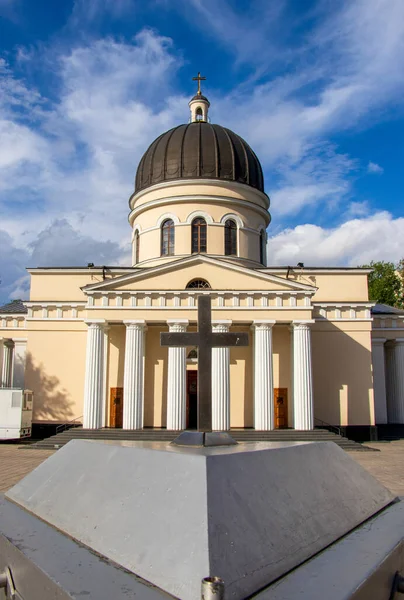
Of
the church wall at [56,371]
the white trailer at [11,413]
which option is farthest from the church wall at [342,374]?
the white trailer at [11,413]

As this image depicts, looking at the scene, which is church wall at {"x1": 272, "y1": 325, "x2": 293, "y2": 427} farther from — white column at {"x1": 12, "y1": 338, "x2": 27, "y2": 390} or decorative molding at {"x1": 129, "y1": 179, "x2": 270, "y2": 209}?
white column at {"x1": 12, "y1": 338, "x2": 27, "y2": 390}

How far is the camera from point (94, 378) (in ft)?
68.6

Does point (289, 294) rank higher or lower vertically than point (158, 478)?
higher

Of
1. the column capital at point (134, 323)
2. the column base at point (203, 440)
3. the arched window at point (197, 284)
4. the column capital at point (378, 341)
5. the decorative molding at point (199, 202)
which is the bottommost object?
the column base at point (203, 440)

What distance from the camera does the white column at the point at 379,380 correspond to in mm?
28016

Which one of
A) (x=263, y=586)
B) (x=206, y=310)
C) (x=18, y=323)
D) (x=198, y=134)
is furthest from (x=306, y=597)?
(x=18, y=323)

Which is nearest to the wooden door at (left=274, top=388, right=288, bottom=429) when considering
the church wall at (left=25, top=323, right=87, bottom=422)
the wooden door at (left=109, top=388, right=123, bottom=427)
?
the wooden door at (left=109, top=388, right=123, bottom=427)

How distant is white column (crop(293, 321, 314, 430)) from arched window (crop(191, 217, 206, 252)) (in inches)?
282

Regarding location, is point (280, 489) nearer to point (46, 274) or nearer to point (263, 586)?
point (263, 586)

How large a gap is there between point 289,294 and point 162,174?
1032 cm

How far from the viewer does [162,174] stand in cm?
2723

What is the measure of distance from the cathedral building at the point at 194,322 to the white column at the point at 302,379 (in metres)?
0.05

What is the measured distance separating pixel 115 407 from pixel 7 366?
13.2 m

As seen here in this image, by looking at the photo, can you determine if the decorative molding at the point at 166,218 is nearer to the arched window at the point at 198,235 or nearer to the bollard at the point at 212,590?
the arched window at the point at 198,235
